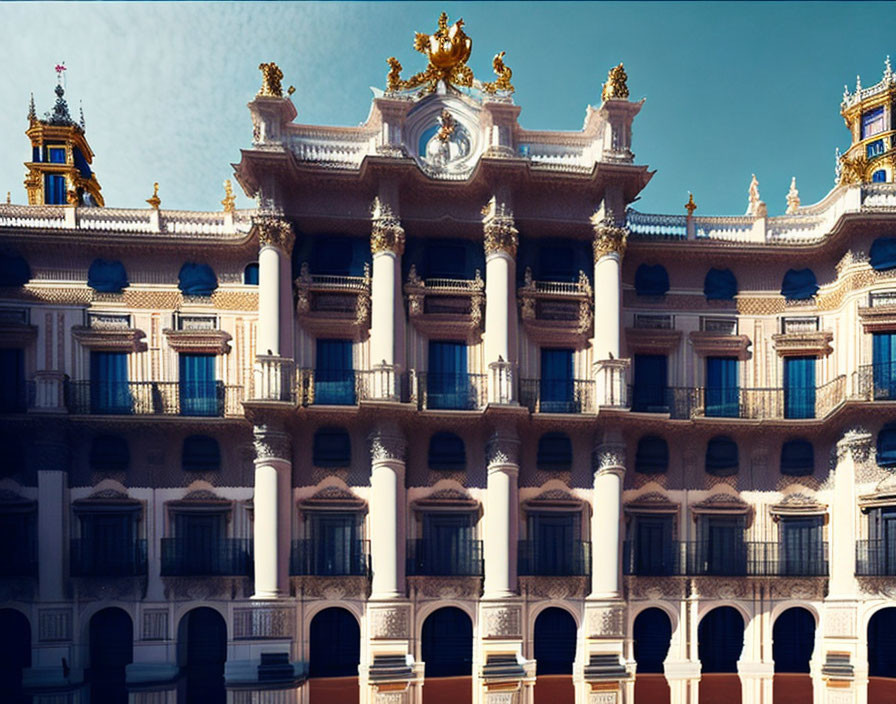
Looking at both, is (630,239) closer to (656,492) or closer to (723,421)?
(723,421)

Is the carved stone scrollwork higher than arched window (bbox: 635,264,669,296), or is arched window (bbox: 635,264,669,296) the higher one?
arched window (bbox: 635,264,669,296)

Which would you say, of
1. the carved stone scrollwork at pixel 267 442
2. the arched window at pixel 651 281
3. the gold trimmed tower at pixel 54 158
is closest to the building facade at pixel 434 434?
the carved stone scrollwork at pixel 267 442

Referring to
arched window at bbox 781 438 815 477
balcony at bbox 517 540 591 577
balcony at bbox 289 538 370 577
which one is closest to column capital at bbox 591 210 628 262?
arched window at bbox 781 438 815 477

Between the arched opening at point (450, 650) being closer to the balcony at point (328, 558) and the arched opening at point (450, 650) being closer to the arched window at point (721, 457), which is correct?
the balcony at point (328, 558)

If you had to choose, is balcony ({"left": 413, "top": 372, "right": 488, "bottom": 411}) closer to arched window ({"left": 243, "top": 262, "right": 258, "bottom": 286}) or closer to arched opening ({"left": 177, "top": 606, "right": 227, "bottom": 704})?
arched window ({"left": 243, "top": 262, "right": 258, "bottom": 286})

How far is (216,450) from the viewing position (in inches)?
1040

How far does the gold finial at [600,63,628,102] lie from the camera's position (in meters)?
26.7

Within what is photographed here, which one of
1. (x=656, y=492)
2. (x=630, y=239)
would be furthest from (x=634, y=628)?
(x=630, y=239)

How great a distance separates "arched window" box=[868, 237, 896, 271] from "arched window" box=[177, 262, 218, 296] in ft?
82.4

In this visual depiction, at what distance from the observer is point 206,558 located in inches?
Result: 1011

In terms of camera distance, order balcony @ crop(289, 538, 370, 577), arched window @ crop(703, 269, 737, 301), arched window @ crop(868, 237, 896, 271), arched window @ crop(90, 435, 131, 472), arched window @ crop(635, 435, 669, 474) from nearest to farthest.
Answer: balcony @ crop(289, 538, 370, 577), arched window @ crop(90, 435, 131, 472), arched window @ crop(868, 237, 896, 271), arched window @ crop(635, 435, 669, 474), arched window @ crop(703, 269, 737, 301)

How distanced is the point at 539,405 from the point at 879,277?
1359 cm

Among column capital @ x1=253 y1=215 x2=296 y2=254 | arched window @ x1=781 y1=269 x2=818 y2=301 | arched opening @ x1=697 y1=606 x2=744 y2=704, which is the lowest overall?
arched opening @ x1=697 y1=606 x2=744 y2=704

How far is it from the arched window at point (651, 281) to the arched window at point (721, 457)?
618 centimetres
